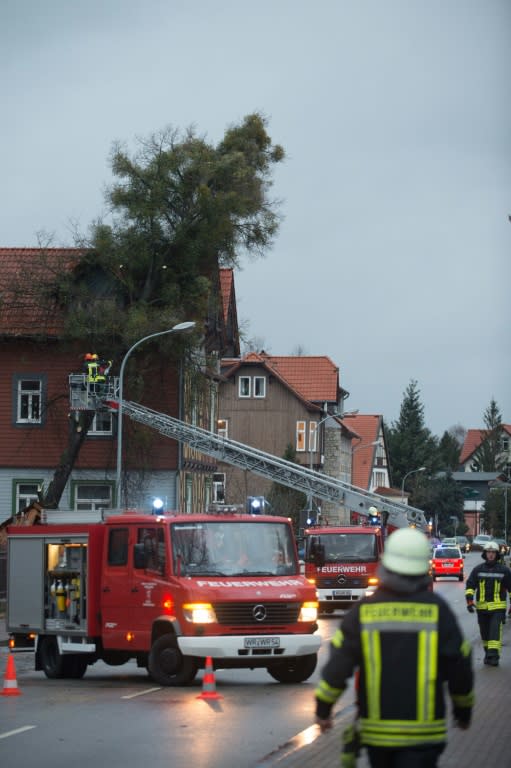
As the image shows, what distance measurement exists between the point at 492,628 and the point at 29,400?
3632 cm

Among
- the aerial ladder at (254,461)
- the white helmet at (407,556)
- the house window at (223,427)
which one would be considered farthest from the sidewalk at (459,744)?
the house window at (223,427)

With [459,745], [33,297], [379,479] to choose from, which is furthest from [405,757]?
[379,479]

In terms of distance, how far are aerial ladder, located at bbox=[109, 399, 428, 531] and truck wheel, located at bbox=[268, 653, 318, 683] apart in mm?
28036

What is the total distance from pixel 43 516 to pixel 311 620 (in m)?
4.71

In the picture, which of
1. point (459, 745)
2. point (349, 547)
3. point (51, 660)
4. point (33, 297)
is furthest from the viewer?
point (33, 297)

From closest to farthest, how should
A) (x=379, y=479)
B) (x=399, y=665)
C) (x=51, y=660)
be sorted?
(x=399, y=665) < (x=51, y=660) < (x=379, y=479)

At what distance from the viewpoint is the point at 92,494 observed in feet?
173

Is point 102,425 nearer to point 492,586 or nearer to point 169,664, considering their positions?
point 492,586

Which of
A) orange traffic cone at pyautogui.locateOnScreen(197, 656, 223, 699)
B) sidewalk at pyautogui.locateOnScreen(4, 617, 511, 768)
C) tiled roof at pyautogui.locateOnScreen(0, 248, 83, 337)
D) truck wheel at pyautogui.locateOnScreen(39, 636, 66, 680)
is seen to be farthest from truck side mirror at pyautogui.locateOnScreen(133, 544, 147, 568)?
tiled roof at pyautogui.locateOnScreen(0, 248, 83, 337)

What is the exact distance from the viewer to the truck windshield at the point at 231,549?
18484mm

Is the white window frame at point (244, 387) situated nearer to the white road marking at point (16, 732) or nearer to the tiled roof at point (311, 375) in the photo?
the tiled roof at point (311, 375)

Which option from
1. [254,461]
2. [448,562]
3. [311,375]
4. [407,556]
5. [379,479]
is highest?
[311,375]

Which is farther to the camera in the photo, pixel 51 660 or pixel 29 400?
pixel 29 400

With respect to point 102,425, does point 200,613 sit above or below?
below
